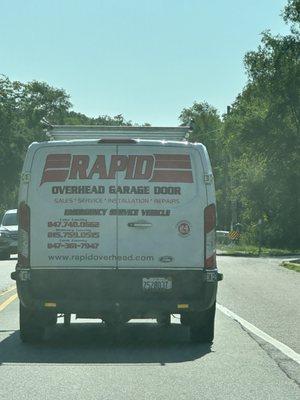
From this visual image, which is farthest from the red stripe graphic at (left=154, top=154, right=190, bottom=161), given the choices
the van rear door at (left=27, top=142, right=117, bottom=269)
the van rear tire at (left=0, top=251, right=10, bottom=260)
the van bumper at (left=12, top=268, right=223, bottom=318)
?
the van rear tire at (left=0, top=251, right=10, bottom=260)

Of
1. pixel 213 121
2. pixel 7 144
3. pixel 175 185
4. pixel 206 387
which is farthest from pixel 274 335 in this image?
pixel 213 121

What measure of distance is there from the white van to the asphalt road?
2.06 feet

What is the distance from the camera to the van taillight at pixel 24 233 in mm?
10156

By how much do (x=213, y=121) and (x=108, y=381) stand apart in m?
112

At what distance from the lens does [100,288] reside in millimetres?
10125

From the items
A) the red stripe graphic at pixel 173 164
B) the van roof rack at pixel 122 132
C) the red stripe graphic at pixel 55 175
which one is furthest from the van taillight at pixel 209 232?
the red stripe graphic at pixel 55 175

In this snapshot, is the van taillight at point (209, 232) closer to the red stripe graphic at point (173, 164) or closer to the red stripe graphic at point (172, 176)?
the red stripe graphic at point (172, 176)

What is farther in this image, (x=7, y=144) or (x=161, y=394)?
(x=7, y=144)

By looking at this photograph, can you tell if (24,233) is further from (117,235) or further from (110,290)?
(110,290)

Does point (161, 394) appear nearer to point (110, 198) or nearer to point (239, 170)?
point (110, 198)

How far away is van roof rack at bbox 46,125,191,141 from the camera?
11.3 meters

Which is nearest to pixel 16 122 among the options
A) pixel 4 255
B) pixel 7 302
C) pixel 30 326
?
pixel 4 255

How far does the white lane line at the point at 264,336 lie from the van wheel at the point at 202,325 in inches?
32.9

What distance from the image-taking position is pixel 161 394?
7789mm
